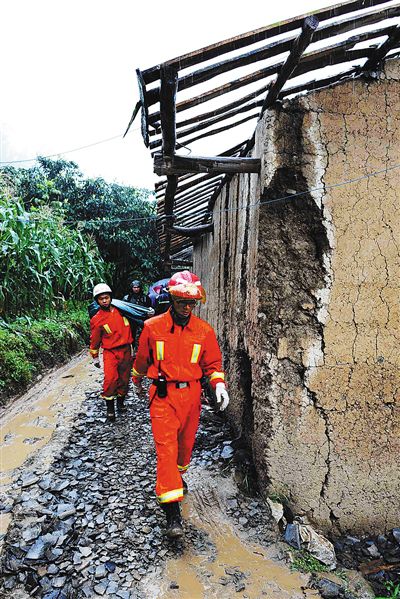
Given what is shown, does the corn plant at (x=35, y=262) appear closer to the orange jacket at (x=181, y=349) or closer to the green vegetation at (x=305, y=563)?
the orange jacket at (x=181, y=349)

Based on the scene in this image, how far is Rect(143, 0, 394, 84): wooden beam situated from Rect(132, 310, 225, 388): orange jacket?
1.55m

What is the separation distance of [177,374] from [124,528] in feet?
3.55

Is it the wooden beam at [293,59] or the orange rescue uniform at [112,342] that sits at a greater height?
the wooden beam at [293,59]

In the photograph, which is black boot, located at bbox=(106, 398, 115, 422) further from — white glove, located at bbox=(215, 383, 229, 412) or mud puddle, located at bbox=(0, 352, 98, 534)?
white glove, located at bbox=(215, 383, 229, 412)

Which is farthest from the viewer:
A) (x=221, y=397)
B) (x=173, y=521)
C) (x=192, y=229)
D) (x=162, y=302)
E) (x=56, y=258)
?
(x=56, y=258)

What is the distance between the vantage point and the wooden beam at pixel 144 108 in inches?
88.9

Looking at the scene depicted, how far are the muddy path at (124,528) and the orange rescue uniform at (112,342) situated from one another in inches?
24.3

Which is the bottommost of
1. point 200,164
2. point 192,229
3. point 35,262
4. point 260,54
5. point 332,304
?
point 332,304

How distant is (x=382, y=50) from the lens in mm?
2602

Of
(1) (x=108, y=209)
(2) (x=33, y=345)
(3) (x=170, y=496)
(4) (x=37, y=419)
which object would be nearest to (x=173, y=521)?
(3) (x=170, y=496)

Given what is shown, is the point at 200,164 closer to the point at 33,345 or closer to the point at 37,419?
the point at 37,419

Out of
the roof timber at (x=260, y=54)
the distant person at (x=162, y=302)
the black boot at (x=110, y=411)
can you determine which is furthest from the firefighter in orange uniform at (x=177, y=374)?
the distant person at (x=162, y=302)

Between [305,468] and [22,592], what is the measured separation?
1854 mm

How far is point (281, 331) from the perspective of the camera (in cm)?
293
